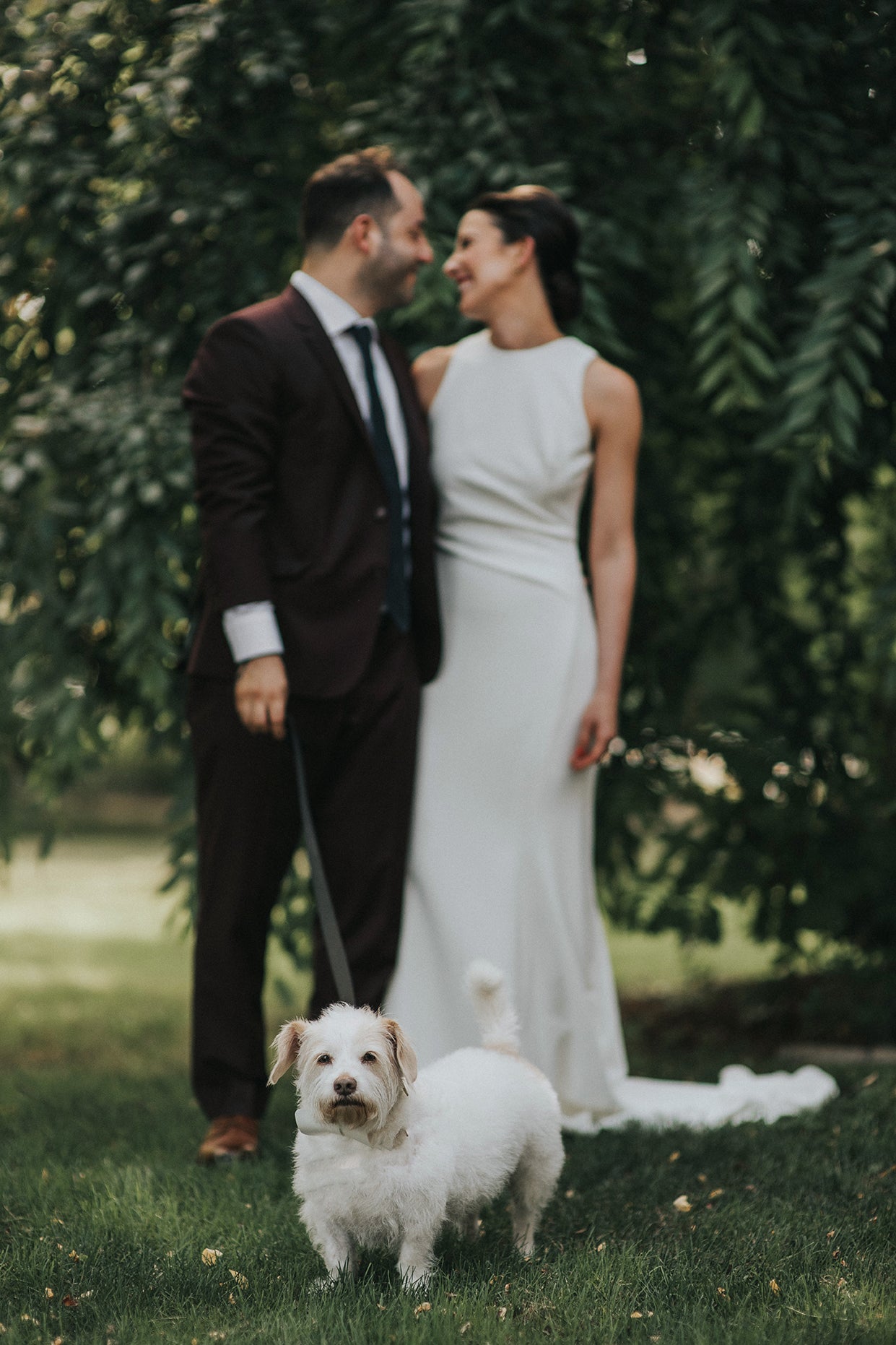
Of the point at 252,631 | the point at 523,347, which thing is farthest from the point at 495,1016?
the point at 523,347

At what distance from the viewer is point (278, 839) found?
3553 mm

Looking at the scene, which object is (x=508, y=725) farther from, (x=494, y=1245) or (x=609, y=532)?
(x=494, y=1245)

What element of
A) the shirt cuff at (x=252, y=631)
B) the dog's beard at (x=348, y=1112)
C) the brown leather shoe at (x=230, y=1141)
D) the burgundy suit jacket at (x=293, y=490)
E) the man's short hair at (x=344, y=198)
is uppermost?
the man's short hair at (x=344, y=198)

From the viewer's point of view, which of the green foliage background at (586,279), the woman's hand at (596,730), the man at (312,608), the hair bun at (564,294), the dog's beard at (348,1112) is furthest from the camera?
the green foliage background at (586,279)

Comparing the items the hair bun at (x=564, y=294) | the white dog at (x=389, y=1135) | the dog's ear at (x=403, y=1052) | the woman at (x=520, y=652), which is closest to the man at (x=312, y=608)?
the woman at (x=520, y=652)

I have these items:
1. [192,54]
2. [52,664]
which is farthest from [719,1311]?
[192,54]

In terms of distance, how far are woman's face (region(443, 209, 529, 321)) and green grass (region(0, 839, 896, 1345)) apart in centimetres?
226

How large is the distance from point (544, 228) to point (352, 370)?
2.14 feet

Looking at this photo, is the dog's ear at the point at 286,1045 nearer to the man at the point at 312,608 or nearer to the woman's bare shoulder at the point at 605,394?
the man at the point at 312,608

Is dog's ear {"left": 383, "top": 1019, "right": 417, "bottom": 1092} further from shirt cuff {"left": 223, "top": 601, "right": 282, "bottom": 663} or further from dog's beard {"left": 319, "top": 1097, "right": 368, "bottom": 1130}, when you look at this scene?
shirt cuff {"left": 223, "top": 601, "right": 282, "bottom": 663}

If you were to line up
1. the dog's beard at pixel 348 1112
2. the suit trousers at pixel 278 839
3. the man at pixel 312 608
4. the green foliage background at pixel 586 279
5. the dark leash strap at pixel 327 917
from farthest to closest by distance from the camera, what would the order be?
1. the green foliage background at pixel 586 279
2. the suit trousers at pixel 278 839
3. the man at pixel 312 608
4. the dark leash strap at pixel 327 917
5. the dog's beard at pixel 348 1112

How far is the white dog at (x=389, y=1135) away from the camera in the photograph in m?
2.37

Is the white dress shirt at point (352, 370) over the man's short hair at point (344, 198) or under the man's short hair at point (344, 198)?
under

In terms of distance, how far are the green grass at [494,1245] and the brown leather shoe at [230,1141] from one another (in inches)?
3.2
